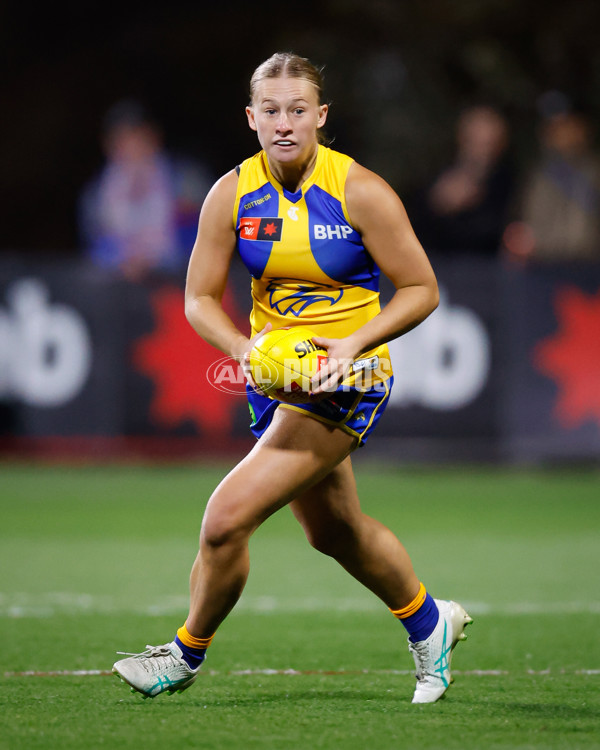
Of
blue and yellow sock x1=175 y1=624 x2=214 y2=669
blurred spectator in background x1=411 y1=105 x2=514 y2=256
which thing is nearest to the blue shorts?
blue and yellow sock x1=175 y1=624 x2=214 y2=669

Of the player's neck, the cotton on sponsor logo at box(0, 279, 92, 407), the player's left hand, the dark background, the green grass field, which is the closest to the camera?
the green grass field

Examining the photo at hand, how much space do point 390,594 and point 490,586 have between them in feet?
8.94

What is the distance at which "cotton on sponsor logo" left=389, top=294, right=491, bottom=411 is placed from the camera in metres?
11.9

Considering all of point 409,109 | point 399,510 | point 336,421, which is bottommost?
point 399,510

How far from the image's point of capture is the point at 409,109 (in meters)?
15.5

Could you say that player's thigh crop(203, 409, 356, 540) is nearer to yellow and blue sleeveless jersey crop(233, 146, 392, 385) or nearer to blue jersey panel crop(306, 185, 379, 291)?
yellow and blue sleeveless jersey crop(233, 146, 392, 385)

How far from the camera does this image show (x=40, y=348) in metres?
12.1

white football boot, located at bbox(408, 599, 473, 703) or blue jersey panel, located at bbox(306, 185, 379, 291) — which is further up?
blue jersey panel, located at bbox(306, 185, 379, 291)

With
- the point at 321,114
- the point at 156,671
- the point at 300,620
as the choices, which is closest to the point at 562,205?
the point at 300,620

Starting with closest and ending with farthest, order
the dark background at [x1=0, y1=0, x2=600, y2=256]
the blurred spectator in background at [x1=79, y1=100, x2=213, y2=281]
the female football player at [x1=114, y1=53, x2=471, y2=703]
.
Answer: the female football player at [x1=114, y1=53, x2=471, y2=703], the blurred spectator in background at [x1=79, y1=100, x2=213, y2=281], the dark background at [x1=0, y1=0, x2=600, y2=256]

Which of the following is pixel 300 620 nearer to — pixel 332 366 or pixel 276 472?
pixel 276 472

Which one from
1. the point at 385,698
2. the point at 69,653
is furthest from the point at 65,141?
the point at 385,698

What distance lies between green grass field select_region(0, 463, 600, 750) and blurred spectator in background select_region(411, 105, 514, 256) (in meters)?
2.27

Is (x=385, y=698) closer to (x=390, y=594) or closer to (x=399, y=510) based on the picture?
(x=390, y=594)
